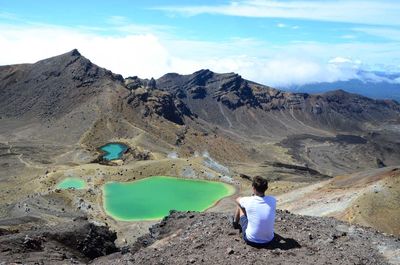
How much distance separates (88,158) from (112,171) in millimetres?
43840

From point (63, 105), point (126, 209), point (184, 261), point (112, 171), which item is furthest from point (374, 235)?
point (63, 105)

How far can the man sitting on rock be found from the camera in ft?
55.1

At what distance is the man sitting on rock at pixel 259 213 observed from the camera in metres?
16.8

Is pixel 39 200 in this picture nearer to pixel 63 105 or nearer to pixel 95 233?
pixel 95 233

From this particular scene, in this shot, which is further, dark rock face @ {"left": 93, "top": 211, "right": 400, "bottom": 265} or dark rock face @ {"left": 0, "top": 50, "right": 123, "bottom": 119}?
dark rock face @ {"left": 0, "top": 50, "right": 123, "bottom": 119}

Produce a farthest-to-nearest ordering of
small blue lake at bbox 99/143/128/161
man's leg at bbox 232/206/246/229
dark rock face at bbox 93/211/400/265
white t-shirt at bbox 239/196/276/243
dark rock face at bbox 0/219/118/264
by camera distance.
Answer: small blue lake at bbox 99/143/128/161 → dark rock face at bbox 0/219/118/264 → man's leg at bbox 232/206/246/229 → dark rock face at bbox 93/211/400/265 → white t-shirt at bbox 239/196/276/243

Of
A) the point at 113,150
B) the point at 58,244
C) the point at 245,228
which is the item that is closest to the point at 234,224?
the point at 245,228

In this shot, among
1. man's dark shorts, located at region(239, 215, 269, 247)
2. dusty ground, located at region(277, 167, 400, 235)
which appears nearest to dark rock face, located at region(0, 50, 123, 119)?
dusty ground, located at region(277, 167, 400, 235)

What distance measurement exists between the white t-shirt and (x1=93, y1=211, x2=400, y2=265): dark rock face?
678 millimetres

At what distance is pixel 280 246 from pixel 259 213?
1.96 m

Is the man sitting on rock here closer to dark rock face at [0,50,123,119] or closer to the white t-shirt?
the white t-shirt

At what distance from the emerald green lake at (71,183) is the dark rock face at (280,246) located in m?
46.1

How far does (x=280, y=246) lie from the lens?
702 inches

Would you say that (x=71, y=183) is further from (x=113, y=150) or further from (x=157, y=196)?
(x=113, y=150)
